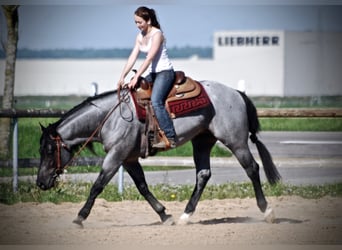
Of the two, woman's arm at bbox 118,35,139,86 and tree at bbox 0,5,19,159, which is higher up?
woman's arm at bbox 118,35,139,86

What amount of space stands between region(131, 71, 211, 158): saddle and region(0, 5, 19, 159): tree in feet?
12.2

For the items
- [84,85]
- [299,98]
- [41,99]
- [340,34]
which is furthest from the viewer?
[84,85]

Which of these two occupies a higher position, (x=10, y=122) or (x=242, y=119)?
(x=242, y=119)

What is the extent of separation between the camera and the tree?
11305 millimetres

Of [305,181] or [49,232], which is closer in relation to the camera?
[49,232]

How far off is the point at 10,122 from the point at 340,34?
15.6ft

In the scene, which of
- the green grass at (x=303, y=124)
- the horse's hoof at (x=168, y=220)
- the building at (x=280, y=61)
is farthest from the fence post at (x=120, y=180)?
the green grass at (x=303, y=124)

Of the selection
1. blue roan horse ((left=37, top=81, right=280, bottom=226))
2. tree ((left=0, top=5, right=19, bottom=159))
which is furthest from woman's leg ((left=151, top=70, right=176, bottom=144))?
tree ((left=0, top=5, right=19, bottom=159))

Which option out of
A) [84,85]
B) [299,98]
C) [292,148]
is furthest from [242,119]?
[84,85]

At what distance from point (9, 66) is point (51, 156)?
11.6ft

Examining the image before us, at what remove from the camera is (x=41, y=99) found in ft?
38.1

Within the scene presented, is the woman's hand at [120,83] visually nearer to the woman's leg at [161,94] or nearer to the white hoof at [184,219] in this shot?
the woman's leg at [161,94]

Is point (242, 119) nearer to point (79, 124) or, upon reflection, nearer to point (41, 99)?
point (79, 124)

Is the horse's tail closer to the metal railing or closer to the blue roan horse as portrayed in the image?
the blue roan horse
